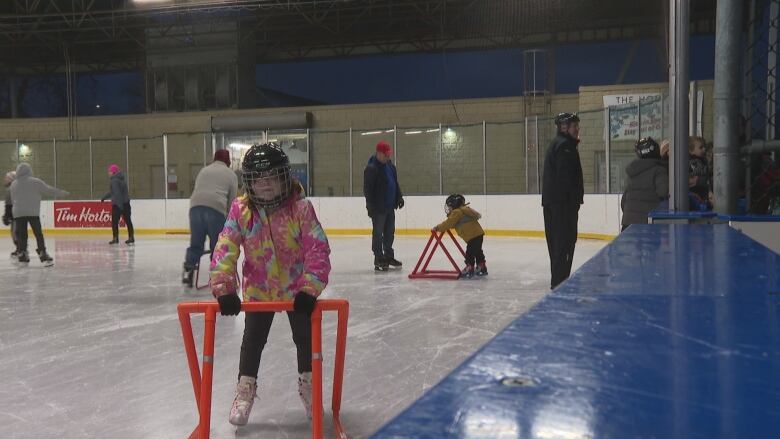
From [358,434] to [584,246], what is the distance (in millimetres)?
8658

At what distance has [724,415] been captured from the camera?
0.55 metres

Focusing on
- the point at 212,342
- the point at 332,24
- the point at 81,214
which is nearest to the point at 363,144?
the point at 81,214

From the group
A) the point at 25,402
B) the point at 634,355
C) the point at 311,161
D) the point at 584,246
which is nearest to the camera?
the point at 634,355

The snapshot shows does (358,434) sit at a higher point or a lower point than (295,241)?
lower

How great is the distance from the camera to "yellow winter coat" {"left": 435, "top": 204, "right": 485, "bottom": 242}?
270 inches

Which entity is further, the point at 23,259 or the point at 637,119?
the point at 637,119

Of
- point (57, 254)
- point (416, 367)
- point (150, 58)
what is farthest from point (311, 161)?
point (416, 367)

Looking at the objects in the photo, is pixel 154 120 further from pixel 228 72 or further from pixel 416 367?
pixel 416 367

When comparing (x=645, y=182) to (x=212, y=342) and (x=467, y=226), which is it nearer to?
(x=467, y=226)

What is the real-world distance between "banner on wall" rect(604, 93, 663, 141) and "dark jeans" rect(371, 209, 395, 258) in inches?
198

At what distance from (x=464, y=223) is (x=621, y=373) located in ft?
20.7

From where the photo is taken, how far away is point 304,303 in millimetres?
2188

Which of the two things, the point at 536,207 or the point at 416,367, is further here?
the point at 536,207

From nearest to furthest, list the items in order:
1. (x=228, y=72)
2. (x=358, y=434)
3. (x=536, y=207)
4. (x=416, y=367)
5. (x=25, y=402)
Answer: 1. (x=358, y=434)
2. (x=25, y=402)
3. (x=416, y=367)
4. (x=536, y=207)
5. (x=228, y=72)
